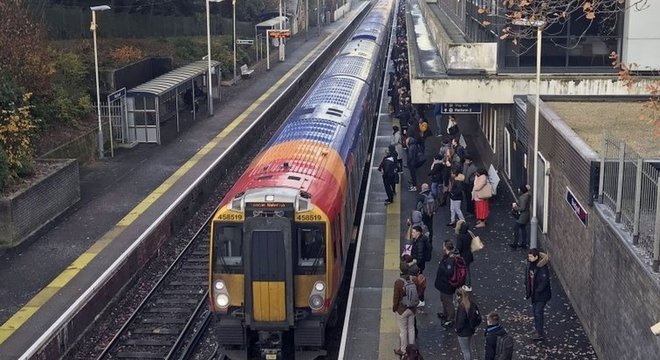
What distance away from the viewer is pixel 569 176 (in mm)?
15344

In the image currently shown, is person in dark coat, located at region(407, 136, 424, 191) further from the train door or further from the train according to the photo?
the train door

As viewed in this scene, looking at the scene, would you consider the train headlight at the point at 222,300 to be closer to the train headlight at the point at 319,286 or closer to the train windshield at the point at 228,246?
the train windshield at the point at 228,246

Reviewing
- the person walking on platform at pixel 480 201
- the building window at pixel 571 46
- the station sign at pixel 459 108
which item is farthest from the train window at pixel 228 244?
the building window at pixel 571 46

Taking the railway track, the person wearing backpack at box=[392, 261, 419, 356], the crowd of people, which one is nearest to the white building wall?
the crowd of people

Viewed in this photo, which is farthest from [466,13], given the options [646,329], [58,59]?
[646,329]

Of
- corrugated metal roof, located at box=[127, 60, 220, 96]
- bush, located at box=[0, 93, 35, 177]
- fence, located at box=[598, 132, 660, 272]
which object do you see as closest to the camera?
fence, located at box=[598, 132, 660, 272]

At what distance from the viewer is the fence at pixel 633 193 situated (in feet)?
36.6

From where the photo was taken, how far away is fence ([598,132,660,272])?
1116 centimetres

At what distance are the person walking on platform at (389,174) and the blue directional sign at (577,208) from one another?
18.9 ft

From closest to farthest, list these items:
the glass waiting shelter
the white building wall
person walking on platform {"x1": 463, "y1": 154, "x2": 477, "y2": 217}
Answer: person walking on platform {"x1": 463, "y1": 154, "x2": 477, "y2": 217}, the white building wall, the glass waiting shelter

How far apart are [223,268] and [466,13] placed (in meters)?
25.0

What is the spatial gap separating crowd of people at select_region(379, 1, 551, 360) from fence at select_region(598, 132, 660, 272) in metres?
→ 1.30

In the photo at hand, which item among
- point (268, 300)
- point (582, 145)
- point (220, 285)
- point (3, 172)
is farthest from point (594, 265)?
point (3, 172)

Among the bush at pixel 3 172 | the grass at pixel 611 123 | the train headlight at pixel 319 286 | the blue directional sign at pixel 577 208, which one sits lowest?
the train headlight at pixel 319 286
